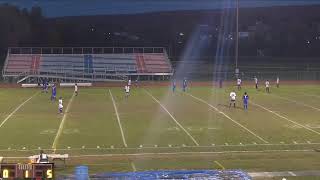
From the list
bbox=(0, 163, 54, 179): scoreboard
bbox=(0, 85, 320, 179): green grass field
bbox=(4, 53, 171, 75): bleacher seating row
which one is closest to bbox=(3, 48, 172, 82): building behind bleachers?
bbox=(4, 53, 171, 75): bleacher seating row

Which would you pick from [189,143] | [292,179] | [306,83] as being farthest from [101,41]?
[292,179]

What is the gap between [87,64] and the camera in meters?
62.5

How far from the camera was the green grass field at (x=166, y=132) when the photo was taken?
18.9 m

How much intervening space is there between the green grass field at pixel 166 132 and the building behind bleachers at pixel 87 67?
1821cm

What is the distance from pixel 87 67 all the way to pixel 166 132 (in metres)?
38.0

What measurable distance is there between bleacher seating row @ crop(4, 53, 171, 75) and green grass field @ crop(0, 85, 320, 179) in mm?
19898

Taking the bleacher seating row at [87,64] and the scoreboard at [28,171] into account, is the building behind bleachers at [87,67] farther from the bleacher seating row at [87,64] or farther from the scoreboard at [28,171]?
the scoreboard at [28,171]

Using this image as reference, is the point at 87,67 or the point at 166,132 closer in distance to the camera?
the point at 166,132

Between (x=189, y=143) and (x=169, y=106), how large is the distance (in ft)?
41.8

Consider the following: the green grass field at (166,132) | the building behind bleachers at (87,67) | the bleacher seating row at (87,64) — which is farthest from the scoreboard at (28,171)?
the bleacher seating row at (87,64)

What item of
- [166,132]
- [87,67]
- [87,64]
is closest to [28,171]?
[166,132]

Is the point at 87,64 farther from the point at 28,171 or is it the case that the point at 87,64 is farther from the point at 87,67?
the point at 28,171

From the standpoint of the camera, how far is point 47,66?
6112 centimetres

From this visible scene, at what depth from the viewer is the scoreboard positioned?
1154 cm
